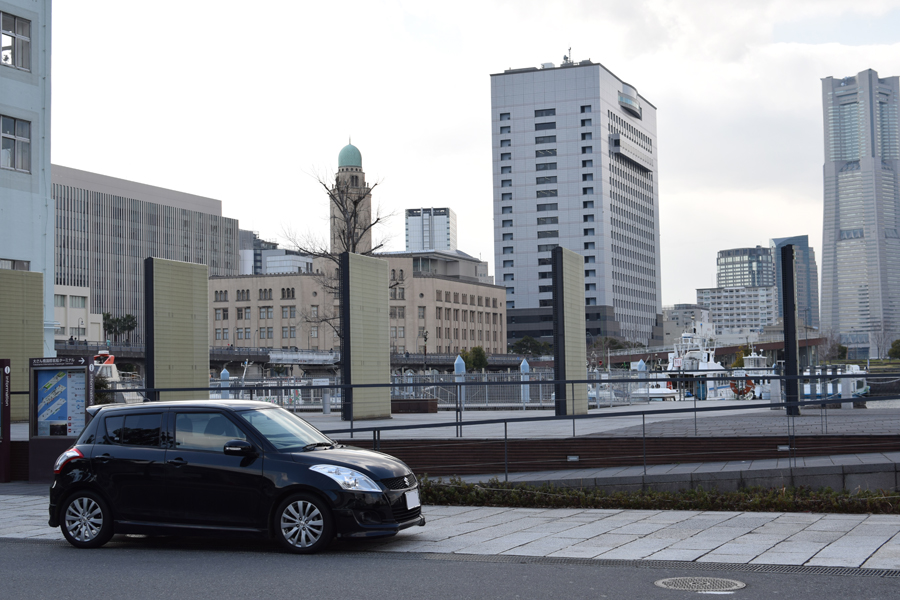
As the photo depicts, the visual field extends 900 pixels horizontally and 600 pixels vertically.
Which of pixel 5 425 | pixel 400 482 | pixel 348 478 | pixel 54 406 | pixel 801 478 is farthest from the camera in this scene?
pixel 5 425

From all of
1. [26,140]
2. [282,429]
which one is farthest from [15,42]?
[282,429]

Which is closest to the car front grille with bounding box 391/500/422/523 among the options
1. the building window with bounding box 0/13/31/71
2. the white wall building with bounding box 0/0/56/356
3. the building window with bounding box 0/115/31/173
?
the white wall building with bounding box 0/0/56/356

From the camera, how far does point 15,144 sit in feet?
109

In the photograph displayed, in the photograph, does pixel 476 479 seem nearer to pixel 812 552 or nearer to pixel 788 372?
pixel 812 552

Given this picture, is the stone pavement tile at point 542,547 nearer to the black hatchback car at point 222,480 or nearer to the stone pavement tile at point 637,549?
the stone pavement tile at point 637,549

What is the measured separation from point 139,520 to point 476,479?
6.47 m

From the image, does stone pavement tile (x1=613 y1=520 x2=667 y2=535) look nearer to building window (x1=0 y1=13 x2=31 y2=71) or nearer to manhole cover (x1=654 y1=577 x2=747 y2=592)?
manhole cover (x1=654 y1=577 x2=747 y2=592)

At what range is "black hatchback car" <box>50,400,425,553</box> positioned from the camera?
1008 cm

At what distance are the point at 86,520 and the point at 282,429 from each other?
2.49m

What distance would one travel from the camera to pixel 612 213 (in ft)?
559

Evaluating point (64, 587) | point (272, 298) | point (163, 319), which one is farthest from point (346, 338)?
point (272, 298)

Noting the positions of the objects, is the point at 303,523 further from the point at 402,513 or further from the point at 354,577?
the point at 354,577

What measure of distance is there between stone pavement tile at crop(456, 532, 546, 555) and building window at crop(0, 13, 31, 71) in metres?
29.3

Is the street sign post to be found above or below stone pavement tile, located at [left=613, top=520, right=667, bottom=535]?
above
